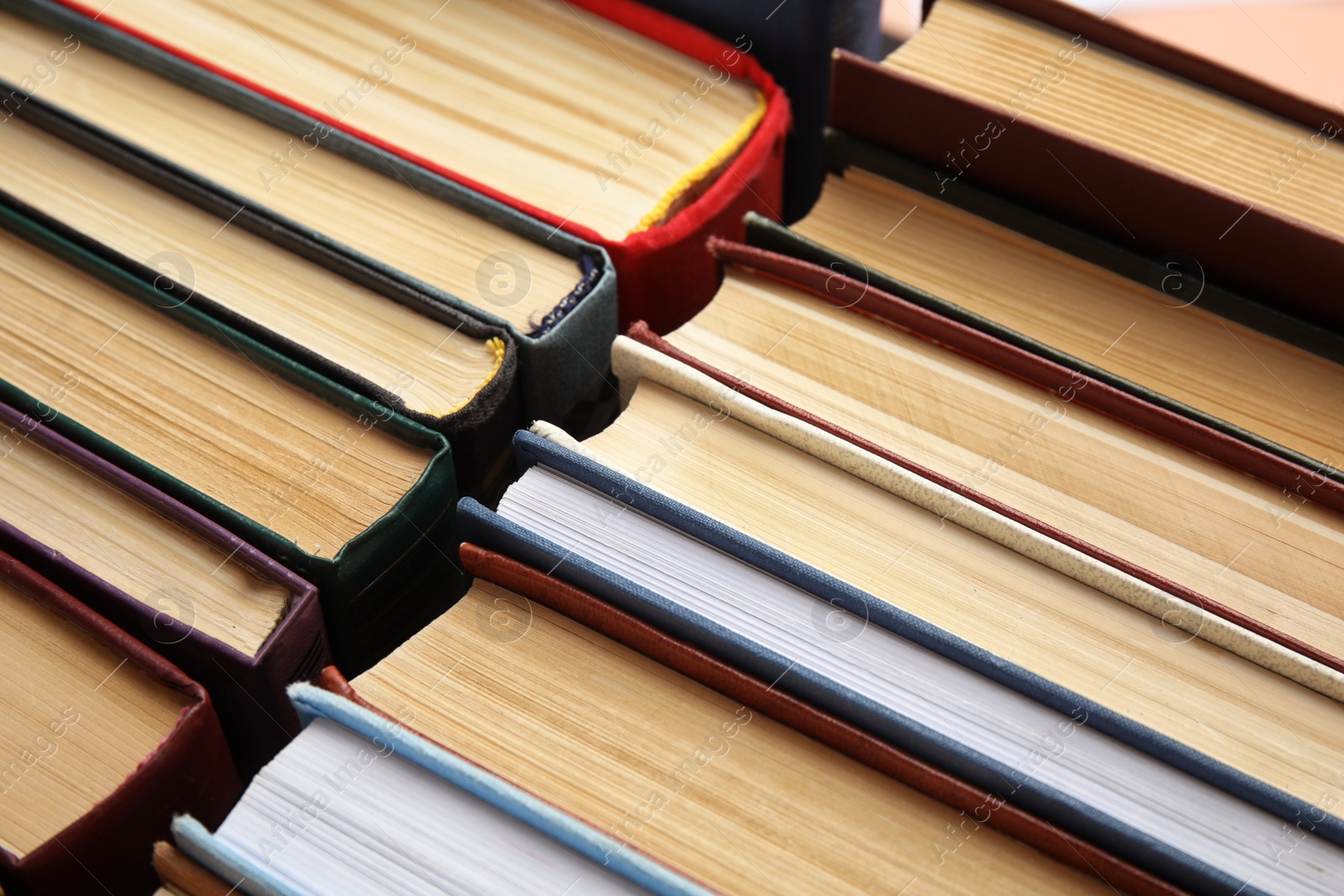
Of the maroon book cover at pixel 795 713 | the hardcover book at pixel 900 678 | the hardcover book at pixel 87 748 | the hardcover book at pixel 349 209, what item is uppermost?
the hardcover book at pixel 349 209

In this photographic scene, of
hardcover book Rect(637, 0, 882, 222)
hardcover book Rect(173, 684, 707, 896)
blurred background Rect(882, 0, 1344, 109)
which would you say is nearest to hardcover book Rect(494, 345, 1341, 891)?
hardcover book Rect(173, 684, 707, 896)

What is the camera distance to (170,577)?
1.04 m

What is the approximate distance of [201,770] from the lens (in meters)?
0.99

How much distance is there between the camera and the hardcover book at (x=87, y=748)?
0.91 metres

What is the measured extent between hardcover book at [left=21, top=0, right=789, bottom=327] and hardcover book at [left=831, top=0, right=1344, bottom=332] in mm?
162

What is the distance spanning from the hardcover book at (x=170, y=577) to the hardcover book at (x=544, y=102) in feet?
1.49

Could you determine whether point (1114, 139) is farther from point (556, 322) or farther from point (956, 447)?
point (556, 322)

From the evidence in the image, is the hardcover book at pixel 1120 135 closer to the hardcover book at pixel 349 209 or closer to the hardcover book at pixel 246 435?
the hardcover book at pixel 349 209

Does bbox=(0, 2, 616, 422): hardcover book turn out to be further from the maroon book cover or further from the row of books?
the maroon book cover

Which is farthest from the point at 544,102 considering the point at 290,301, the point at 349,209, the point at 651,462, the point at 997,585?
the point at 997,585

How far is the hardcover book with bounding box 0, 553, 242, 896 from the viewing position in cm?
91

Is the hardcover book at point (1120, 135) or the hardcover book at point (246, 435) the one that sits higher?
the hardcover book at point (1120, 135)

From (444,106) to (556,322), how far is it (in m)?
0.37

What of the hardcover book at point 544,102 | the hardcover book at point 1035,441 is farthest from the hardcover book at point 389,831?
the hardcover book at point 544,102
